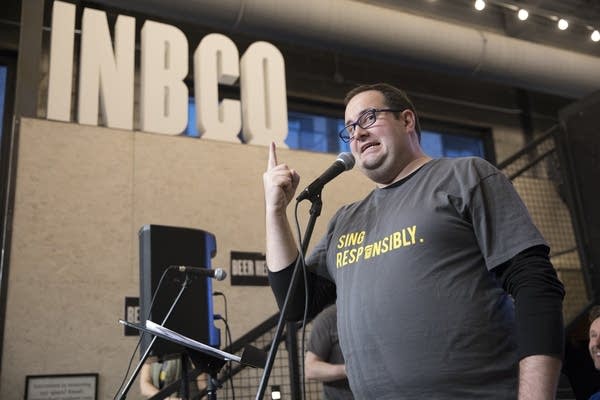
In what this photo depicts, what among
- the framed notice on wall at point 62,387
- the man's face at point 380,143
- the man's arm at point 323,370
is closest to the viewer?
the man's face at point 380,143

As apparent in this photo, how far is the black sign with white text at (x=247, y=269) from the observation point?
5.42 metres

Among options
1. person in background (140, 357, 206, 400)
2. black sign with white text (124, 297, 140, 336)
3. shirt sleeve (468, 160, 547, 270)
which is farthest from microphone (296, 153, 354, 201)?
black sign with white text (124, 297, 140, 336)

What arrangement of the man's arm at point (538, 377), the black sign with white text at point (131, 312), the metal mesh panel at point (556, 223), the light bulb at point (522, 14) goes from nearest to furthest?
the man's arm at point (538, 377) → the black sign with white text at point (131, 312) → the metal mesh panel at point (556, 223) → the light bulb at point (522, 14)

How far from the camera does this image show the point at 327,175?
64.7 inches

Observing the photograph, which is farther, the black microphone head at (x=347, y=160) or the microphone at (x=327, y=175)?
the black microphone head at (x=347, y=160)

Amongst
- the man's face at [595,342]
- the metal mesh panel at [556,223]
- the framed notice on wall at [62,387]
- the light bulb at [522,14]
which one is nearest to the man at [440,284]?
the man's face at [595,342]

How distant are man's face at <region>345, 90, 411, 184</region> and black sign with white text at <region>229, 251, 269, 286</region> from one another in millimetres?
3724

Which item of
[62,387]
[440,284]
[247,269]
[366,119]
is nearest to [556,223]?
[247,269]

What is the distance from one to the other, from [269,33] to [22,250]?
2.97m

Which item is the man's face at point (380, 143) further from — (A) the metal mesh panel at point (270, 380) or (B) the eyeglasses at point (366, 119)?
(A) the metal mesh panel at point (270, 380)

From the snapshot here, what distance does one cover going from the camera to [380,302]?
5.02ft

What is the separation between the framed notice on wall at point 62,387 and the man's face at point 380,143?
3.59 metres

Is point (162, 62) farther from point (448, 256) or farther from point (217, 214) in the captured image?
point (448, 256)

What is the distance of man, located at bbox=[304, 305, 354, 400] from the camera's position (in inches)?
131
